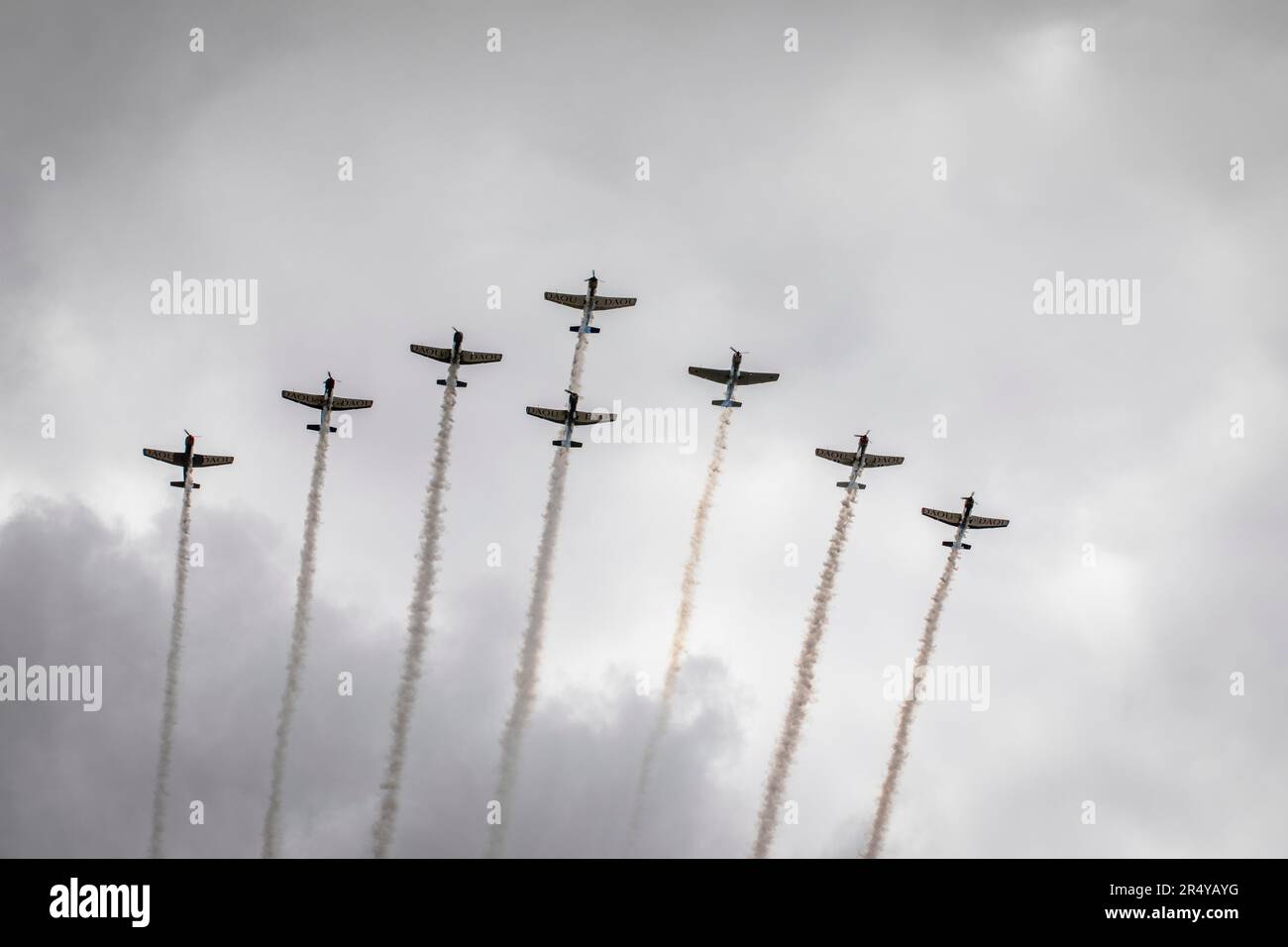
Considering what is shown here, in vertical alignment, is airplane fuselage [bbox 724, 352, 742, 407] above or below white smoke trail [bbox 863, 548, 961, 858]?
above

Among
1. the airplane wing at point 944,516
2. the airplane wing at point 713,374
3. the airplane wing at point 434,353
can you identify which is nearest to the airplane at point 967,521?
the airplane wing at point 944,516

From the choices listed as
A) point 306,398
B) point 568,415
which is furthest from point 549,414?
point 306,398

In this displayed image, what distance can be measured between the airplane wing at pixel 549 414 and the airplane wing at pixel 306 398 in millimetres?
20614

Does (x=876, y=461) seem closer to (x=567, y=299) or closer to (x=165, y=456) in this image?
(x=567, y=299)

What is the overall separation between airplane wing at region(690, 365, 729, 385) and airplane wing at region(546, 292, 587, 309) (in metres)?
12.5

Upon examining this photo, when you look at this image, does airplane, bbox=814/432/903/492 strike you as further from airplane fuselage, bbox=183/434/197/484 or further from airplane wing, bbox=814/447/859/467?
airplane fuselage, bbox=183/434/197/484

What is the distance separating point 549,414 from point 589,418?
3797mm

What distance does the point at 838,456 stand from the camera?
127062mm

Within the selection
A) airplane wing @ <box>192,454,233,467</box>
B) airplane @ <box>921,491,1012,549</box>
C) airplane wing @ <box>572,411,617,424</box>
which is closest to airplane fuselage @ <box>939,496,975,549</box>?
airplane @ <box>921,491,1012,549</box>

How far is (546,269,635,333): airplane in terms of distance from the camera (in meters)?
127

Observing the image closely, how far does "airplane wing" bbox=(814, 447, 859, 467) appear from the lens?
12606 cm

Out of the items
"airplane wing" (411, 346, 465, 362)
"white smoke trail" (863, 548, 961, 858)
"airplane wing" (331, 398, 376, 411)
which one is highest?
"airplane wing" (411, 346, 465, 362)
